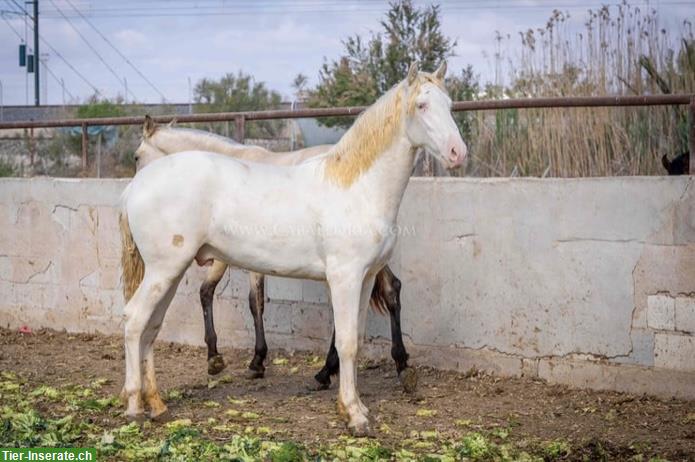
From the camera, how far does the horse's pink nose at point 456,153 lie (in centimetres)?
517

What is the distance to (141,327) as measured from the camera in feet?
18.2

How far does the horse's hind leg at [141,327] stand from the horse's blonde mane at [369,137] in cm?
117

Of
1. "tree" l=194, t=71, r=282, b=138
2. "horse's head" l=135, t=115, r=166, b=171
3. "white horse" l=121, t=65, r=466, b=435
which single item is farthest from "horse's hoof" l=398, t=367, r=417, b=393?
"tree" l=194, t=71, r=282, b=138

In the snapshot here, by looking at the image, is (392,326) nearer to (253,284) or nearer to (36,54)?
(253,284)

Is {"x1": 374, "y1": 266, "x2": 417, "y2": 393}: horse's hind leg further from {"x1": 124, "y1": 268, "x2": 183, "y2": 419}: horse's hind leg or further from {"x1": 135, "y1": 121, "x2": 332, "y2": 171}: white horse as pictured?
{"x1": 124, "y1": 268, "x2": 183, "y2": 419}: horse's hind leg

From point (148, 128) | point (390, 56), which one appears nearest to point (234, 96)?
point (390, 56)

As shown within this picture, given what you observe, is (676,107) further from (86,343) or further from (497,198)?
(86,343)

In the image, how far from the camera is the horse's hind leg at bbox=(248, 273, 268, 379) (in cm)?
707

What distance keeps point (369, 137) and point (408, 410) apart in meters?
1.74

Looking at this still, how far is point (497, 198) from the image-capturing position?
670 centimetres

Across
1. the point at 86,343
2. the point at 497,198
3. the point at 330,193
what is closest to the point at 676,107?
the point at 497,198

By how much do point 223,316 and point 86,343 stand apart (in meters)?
1.43

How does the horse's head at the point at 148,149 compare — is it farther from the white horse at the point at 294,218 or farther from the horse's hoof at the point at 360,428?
the horse's hoof at the point at 360,428

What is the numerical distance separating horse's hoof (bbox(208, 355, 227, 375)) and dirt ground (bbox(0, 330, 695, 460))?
5 cm
